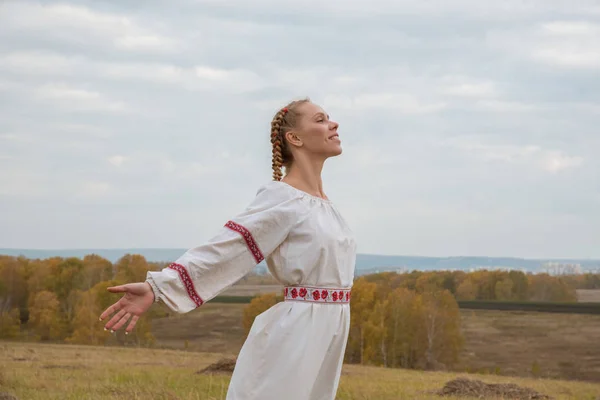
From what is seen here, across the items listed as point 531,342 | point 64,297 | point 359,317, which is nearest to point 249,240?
point 359,317

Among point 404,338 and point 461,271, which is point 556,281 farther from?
point 404,338

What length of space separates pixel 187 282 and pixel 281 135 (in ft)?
3.09

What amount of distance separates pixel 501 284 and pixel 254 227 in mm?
58814

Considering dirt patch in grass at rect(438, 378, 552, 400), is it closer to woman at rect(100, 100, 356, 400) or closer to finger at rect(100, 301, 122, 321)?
woman at rect(100, 100, 356, 400)

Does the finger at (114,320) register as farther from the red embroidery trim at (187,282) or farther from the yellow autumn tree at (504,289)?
the yellow autumn tree at (504,289)

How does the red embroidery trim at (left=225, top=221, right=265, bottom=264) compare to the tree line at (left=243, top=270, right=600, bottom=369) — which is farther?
the tree line at (left=243, top=270, right=600, bottom=369)

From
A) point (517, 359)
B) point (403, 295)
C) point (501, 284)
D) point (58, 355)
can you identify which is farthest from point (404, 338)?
point (58, 355)

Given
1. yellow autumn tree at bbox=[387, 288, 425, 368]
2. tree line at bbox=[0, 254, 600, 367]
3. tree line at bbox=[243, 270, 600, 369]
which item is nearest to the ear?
tree line at bbox=[243, 270, 600, 369]

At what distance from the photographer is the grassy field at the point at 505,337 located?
47469 mm

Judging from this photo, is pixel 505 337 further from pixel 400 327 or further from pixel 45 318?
pixel 45 318

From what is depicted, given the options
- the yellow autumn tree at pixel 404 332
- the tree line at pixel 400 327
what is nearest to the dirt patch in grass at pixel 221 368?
the tree line at pixel 400 327

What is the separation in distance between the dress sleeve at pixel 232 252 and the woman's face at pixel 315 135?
37cm

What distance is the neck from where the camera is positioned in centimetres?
395

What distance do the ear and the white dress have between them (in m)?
0.29
